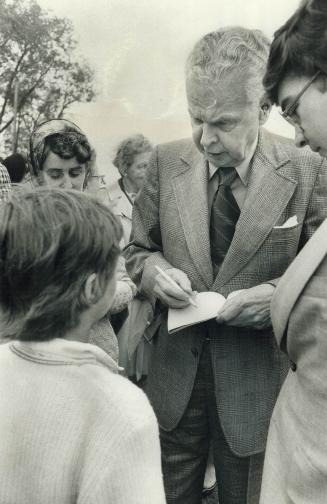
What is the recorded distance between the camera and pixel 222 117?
221 cm

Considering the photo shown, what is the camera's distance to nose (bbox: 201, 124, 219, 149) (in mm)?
2236

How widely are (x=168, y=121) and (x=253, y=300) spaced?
8.29 feet

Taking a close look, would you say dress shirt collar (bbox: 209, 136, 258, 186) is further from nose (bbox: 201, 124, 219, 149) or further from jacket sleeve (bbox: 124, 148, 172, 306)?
jacket sleeve (bbox: 124, 148, 172, 306)

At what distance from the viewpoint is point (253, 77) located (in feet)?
7.30

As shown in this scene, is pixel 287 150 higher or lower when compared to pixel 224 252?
higher

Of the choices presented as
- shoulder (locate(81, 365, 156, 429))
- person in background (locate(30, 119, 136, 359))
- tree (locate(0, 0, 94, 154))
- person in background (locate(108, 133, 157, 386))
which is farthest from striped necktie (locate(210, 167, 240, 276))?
tree (locate(0, 0, 94, 154))

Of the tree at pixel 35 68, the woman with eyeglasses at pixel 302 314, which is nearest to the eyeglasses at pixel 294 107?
the woman with eyeglasses at pixel 302 314

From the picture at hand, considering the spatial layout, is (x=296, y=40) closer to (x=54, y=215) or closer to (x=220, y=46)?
(x=220, y=46)

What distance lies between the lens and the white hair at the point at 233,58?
220 centimetres

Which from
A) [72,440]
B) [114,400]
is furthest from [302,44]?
[72,440]

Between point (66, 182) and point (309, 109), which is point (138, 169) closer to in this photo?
point (66, 182)

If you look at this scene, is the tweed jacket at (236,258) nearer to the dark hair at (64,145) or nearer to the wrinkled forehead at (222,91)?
the wrinkled forehead at (222,91)

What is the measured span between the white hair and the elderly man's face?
0.02 meters

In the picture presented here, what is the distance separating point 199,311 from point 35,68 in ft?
9.21
